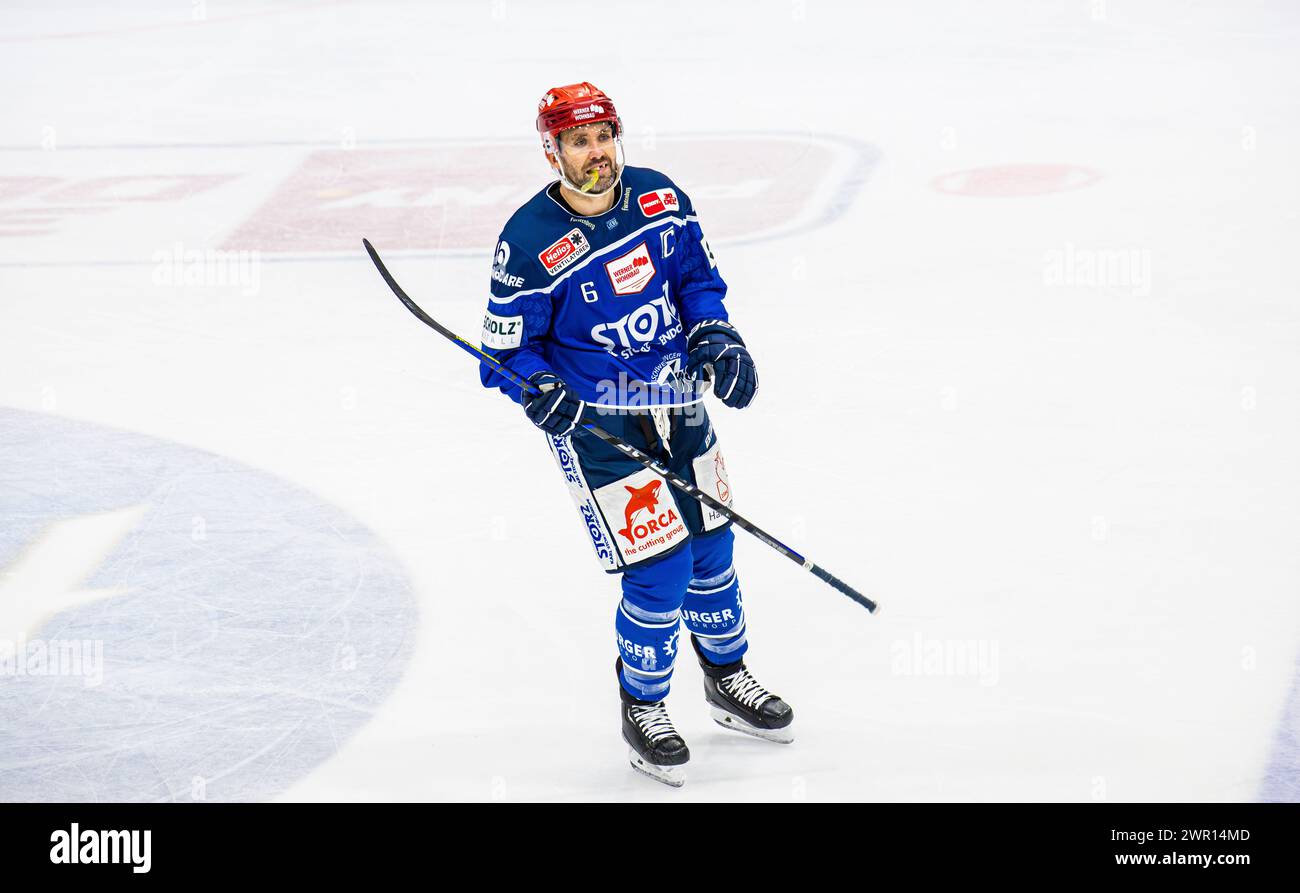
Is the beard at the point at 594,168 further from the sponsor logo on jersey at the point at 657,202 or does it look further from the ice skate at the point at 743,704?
the ice skate at the point at 743,704

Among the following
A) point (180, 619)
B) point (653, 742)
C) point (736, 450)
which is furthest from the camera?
point (736, 450)

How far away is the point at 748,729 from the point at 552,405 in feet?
3.05

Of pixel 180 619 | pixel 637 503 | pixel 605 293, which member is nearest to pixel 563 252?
pixel 605 293

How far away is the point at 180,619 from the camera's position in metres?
4.21

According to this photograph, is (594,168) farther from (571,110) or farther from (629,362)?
(629,362)

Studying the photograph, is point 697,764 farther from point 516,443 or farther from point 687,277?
point 516,443

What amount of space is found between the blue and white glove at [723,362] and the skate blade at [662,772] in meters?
0.80

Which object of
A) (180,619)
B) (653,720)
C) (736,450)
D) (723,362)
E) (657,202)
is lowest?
(653,720)

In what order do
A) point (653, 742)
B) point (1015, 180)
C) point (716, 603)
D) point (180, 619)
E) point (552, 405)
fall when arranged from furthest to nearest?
point (1015, 180) → point (180, 619) → point (716, 603) → point (653, 742) → point (552, 405)

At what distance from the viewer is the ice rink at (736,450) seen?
3.60m

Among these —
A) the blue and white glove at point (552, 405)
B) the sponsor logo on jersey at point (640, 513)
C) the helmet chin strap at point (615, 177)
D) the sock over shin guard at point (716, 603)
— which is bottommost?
the sock over shin guard at point (716, 603)

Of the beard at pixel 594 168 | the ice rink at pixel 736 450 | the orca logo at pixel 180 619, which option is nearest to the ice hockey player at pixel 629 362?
the beard at pixel 594 168

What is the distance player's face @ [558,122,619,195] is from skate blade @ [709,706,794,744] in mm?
1239

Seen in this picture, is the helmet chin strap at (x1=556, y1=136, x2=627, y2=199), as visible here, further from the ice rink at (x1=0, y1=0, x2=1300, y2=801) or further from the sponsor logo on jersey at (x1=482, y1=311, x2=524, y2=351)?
the ice rink at (x1=0, y1=0, x2=1300, y2=801)
